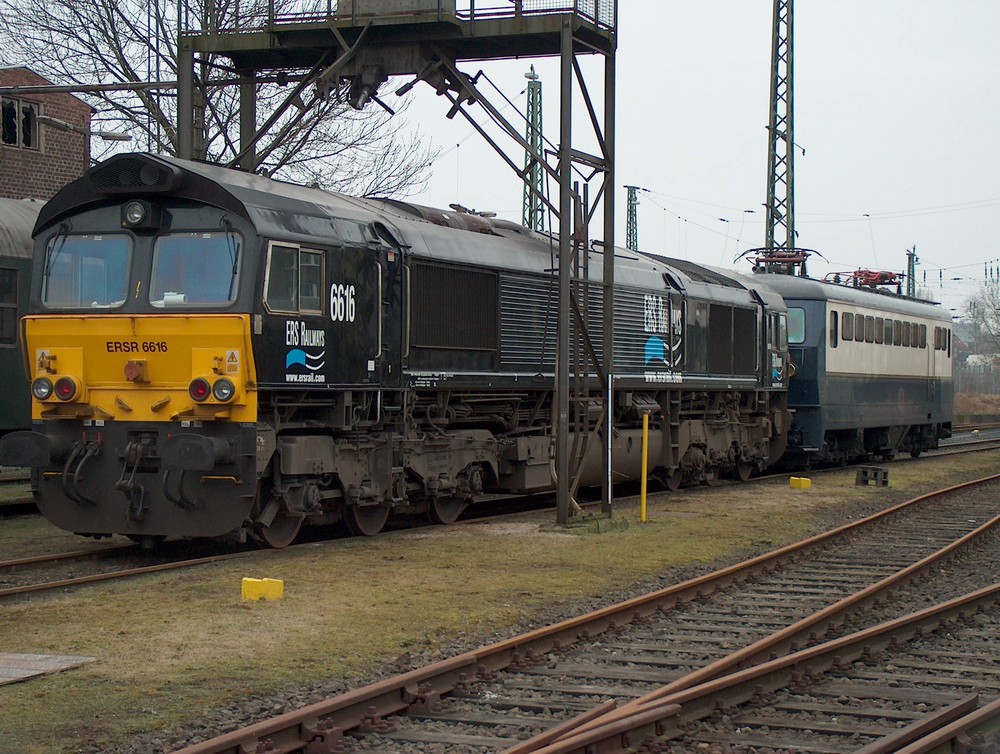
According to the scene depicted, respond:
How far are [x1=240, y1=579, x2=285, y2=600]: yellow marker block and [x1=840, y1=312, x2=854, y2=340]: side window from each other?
18.6 meters

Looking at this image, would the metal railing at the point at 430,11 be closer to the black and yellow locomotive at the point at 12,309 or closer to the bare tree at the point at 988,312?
the black and yellow locomotive at the point at 12,309

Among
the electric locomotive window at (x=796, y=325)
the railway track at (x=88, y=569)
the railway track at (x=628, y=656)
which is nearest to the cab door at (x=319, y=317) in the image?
the railway track at (x=88, y=569)

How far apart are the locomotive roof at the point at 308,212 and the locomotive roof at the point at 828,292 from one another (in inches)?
341

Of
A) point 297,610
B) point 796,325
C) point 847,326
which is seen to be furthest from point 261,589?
point 847,326

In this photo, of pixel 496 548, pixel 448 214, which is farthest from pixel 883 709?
pixel 448 214

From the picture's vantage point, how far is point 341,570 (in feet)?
38.0

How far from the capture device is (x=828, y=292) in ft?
85.7

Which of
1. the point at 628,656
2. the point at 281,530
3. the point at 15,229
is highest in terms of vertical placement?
the point at 15,229

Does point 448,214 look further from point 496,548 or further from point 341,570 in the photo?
point 341,570

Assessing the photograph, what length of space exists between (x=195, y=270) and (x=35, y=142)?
18.8m

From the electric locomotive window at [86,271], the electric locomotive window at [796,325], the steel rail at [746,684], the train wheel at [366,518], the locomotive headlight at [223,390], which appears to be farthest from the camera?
the electric locomotive window at [796,325]

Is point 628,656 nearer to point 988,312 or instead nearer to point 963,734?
point 963,734

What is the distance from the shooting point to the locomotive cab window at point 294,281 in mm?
12180

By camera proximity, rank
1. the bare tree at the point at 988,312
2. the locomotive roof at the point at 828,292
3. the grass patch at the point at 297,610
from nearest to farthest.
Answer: the grass patch at the point at 297,610, the locomotive roof at the point at 828,292, the bare tree at the point at 988,312
